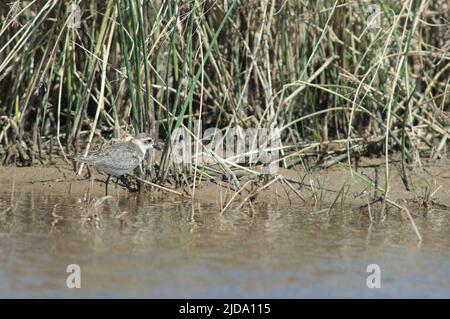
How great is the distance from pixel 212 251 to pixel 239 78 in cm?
213

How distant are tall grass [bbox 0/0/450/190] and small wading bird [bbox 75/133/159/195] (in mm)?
141

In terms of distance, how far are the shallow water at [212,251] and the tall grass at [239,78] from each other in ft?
2.14

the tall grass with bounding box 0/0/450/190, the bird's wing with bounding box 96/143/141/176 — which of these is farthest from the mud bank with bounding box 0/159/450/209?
the bird's wing with bounding box 96/143/141/176

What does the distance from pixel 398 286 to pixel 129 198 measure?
2.46 metres

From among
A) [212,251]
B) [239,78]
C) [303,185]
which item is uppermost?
[239,78]

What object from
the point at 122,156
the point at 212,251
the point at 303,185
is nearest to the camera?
the point at 212,251

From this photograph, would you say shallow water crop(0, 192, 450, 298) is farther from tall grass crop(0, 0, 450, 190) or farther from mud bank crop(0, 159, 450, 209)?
tall grass crop(0, 0, 450, 190)

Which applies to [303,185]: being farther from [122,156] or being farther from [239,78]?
[122,156]

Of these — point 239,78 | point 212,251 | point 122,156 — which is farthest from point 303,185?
point 212,251

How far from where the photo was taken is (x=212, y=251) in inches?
203

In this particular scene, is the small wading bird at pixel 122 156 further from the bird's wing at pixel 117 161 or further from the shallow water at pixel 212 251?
the shallow water at pixel 212 251

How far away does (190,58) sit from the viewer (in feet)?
20.8

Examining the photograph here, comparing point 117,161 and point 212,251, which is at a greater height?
point 117,161
